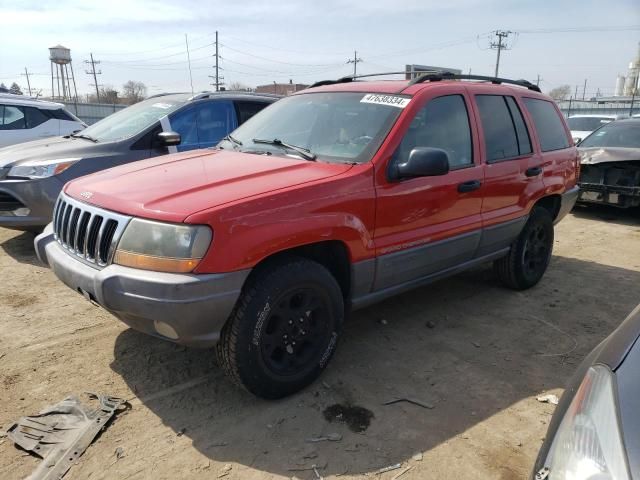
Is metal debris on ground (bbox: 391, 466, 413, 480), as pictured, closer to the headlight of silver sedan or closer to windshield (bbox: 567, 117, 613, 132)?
the headlight of silver sedan

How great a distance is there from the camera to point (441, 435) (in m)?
2.68

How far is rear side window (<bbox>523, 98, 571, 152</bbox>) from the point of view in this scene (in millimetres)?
4652

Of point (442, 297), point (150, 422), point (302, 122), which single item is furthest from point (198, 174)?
point (442, 297)

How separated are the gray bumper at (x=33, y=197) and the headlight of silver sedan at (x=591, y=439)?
201 inches

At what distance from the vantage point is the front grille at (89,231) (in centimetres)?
262

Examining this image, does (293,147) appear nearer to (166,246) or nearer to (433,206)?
(433,206)

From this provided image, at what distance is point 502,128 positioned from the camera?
420 centimetres

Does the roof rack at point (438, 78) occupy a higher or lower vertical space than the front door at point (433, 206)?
higher

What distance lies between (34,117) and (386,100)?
771 centimetres

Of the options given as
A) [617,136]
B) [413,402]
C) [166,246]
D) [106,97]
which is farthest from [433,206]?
[106,97]

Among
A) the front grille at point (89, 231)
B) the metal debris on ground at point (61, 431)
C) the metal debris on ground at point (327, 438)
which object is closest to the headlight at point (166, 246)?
the front grille at point (89, 231)

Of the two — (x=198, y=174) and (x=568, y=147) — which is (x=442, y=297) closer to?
(x=568, y=147)

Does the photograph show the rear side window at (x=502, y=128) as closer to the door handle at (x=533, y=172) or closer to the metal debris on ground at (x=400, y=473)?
the door handle at (x=533, y=172)

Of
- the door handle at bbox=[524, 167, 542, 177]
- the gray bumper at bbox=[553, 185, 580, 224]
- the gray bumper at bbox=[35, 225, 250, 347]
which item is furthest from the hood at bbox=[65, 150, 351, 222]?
the gray bumper at bbox=[553, 185, 580, 224]
